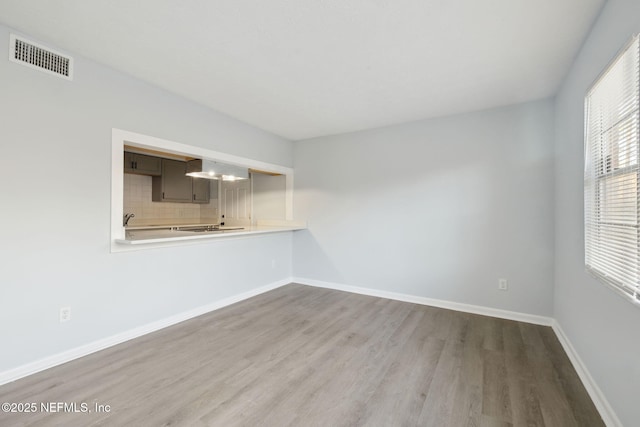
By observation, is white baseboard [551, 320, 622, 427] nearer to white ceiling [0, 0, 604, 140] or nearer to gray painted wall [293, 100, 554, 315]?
gray painted wall [293, 100, 554, 315]

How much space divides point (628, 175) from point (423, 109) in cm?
222

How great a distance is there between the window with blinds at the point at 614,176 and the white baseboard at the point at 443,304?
144 cm

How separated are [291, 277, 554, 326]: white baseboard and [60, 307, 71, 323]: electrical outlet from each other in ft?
10.1

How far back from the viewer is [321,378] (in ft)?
6.77

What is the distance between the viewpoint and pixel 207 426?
1569mm

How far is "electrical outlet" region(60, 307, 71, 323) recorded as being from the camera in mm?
2217

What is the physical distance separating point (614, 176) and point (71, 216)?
386 cm

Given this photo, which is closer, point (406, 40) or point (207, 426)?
point (207, 426)

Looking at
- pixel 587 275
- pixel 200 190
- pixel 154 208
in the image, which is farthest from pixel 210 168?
pixel 587 275

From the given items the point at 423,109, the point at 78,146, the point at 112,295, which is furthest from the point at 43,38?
the point at 423,109

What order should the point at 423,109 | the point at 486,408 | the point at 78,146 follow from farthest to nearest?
the point at 423,109, the point at 78,146, the point at 486,408

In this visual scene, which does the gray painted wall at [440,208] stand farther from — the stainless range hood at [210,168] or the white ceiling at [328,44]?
the stainless range hood at [210,168]

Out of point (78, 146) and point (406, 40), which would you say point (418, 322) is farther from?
point (78, 146)

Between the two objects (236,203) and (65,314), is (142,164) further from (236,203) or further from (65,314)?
(65,314)
